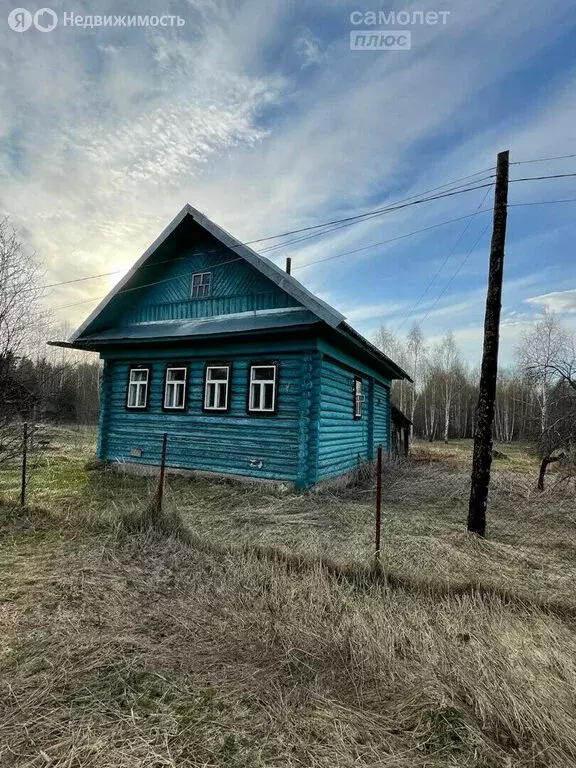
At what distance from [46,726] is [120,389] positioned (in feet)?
37.6

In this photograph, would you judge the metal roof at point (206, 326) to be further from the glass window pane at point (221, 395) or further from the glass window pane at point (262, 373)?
the glass window pane at point (221, 395)

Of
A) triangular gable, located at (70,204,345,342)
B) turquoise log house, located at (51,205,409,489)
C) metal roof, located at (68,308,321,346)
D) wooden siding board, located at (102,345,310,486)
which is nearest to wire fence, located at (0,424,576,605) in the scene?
wooden siding board, located at (102,345,310,486)

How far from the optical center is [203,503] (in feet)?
28.6

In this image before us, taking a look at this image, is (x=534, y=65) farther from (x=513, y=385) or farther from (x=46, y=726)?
(x=513, y=385)

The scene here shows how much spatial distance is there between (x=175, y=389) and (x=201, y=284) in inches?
125

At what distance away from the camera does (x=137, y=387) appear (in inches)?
497

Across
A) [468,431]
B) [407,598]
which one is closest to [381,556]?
[407,598]

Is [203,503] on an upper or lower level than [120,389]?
lower

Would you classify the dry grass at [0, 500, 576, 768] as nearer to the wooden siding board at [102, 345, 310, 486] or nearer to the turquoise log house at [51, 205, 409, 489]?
the wooden siding board at [102, 345, 310, 486]

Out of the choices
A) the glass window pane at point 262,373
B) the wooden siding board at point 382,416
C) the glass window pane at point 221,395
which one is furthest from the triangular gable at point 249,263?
the wooden siding board at point 382,416

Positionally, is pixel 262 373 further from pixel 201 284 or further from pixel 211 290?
pixel 201 284

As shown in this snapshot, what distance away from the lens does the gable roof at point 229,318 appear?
9.30 meters

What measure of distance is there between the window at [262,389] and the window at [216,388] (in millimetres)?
783

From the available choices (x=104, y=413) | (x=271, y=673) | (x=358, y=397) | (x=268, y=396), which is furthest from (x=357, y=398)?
(x=271, y=673)
